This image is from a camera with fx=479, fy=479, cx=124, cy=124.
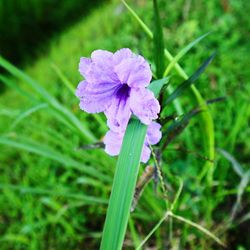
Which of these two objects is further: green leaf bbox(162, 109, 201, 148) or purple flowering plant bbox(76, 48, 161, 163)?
green leaf bbox(162, 109, 201, 148)

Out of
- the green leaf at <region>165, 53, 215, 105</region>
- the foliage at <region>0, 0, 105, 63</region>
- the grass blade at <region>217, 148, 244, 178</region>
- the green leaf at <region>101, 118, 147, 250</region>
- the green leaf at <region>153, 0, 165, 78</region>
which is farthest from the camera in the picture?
the foliage at <region>0, 0, 105, 63</region>

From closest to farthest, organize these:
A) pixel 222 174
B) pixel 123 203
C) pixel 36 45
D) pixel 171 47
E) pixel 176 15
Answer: pixel 123 203 → pixel 222 174 → pixel 171 47 → pixel 176 15 → pixel 36 45

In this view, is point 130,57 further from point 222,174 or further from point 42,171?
point 42,171

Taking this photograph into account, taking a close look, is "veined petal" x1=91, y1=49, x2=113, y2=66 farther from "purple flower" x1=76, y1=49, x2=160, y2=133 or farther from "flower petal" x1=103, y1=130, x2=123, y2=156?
"flower petal" x1=103, y1=130, x2=123, y2=156

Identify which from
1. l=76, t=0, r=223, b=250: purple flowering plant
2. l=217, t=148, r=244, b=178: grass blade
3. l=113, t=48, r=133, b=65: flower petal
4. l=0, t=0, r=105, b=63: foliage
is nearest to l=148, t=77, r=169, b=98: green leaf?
l=76, t=0, r=223, b=250: purple flowering plant

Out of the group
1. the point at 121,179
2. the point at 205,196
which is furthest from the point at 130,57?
the point at 205,196

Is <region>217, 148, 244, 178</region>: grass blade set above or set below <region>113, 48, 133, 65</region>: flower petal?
above
